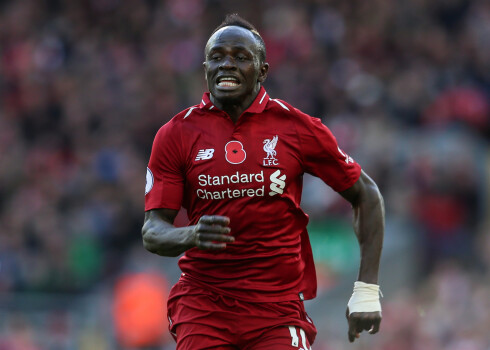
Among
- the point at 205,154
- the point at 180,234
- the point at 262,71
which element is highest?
the point at 262,71

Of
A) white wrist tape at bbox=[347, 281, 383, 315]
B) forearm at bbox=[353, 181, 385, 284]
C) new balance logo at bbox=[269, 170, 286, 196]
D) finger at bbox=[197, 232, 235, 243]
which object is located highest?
new balance logo at bbox=[269, 170, 286, 196]

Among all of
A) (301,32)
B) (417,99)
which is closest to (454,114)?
(417,99)

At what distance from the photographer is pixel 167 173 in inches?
207

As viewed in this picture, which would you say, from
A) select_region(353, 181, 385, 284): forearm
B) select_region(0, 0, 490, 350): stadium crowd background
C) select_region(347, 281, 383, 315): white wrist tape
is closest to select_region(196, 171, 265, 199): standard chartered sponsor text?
select_region(353, 181, 385, 284): forearm

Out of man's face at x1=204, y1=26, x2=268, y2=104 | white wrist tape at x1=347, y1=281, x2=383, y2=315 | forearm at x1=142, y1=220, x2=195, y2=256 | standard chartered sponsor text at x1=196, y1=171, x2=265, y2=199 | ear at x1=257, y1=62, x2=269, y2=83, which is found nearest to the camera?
forearm at x1=142, y1=220, x2=195, y2=256

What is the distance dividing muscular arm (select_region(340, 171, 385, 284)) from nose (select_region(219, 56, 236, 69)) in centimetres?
95

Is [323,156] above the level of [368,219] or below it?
above

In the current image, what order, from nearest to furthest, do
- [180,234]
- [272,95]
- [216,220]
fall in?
[216,220], [180,234], [272,95]

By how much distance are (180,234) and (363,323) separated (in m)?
1.18

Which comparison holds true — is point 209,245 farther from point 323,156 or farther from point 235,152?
point 323,156

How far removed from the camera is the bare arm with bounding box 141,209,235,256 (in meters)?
4.67

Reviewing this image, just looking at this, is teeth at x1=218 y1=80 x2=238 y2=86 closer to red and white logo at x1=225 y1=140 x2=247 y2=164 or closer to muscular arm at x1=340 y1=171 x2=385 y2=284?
red and white logo at x1=225 y1=140 x2=247 y2=164

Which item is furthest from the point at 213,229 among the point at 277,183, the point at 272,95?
the point at 272,95

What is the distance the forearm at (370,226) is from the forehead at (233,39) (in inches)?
40.6
